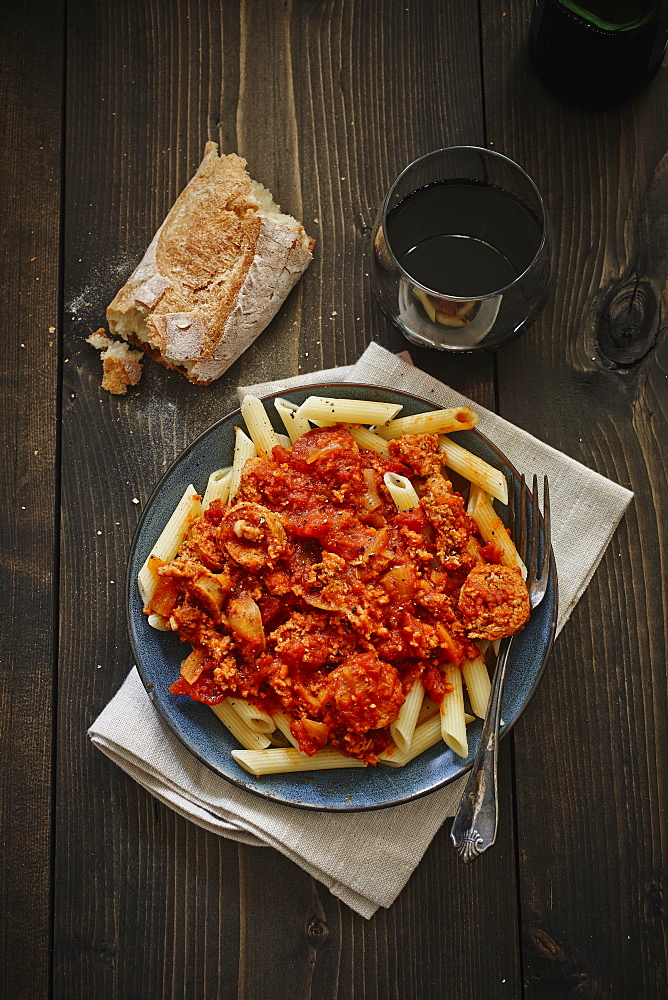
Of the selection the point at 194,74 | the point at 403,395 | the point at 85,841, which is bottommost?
the point at 85,841

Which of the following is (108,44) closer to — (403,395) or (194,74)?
(194,74)

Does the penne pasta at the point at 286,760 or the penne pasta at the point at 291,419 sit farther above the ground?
the penne pasta at the point at 291,419

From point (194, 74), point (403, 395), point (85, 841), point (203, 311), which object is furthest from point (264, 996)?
point (194, 74)

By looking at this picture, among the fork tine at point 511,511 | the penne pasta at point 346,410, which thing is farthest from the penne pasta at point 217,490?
the fork tine at point 511,511

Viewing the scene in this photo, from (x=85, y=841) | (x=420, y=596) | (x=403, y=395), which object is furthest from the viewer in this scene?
(x=85, y=841)

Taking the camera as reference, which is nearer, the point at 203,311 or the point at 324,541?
the point at 324,541

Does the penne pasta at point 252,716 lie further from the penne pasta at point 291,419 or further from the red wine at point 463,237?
the red wine at point 463,237

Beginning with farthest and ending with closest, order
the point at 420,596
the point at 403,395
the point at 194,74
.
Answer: the point at 194,74 < the point at 403,395 < the point at 420,596
